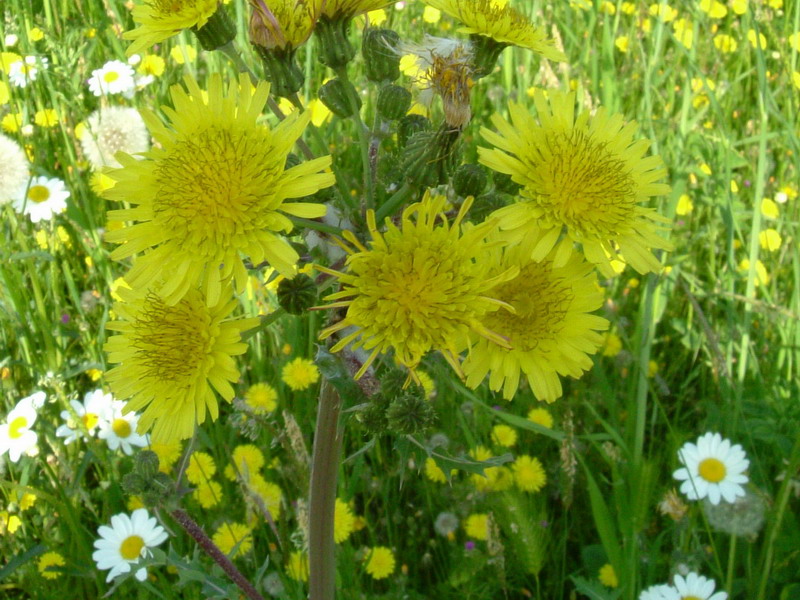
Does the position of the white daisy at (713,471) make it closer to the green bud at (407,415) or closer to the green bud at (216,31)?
the green bud at (407,415)

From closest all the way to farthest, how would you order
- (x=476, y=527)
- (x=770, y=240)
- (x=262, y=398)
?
1. (x=476, y=527)
2. (x=262, y=398)
3. (x=770, y=240)

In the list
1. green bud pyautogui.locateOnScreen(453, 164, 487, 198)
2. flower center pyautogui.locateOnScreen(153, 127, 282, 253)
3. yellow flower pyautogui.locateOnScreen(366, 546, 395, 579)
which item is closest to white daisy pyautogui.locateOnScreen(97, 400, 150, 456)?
yellow flower pyautogui.locateOnScreen(366, 546, 395, 579)

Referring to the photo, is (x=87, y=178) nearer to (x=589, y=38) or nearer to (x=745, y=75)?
(x=589, y=38)

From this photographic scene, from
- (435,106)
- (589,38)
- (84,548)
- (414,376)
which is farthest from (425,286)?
(589,38)

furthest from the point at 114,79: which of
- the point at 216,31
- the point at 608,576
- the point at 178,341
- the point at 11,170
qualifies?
the point at 608,576

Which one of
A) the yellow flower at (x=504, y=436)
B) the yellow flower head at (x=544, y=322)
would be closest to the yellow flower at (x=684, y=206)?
the yellow flower at (x=504, y=436)

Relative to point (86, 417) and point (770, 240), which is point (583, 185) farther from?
point (770, 240)

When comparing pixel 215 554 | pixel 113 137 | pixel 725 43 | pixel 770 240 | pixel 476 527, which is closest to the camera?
pixel 215 554
